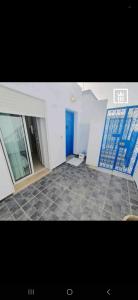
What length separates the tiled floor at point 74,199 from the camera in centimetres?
142

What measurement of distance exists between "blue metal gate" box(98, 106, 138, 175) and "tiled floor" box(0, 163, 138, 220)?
1.66 feet

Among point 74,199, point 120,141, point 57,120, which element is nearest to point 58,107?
point 57,120

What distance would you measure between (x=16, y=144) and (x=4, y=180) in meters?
0.71

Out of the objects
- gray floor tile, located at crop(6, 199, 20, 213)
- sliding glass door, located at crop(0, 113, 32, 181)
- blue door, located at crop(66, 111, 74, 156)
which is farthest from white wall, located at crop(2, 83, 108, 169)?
gray floor tile, located at crop(6, 199, 20, 213)

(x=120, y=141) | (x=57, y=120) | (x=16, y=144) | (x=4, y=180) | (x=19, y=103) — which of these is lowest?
(x=4, y=180)

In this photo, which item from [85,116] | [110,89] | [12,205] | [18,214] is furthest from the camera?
[85,116]

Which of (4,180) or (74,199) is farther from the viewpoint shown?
(74,199)

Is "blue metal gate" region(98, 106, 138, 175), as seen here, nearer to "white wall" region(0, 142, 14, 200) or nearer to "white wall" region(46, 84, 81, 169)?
"white wall" region(46, 84, 81, 169)

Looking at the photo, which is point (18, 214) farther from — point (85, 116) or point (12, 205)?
point (85, 116)

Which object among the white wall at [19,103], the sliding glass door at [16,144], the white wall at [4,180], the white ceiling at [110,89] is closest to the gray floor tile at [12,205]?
the white wall at [4,180]

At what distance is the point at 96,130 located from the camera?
268 centimetres
